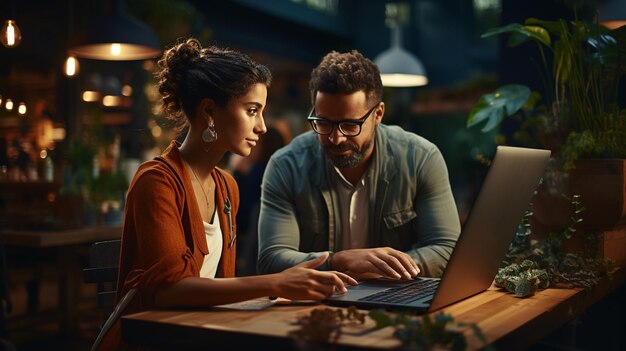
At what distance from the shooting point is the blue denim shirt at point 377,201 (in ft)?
8.22

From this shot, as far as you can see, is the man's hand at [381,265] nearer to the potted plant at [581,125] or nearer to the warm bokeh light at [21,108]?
the potted plant at [581,125]

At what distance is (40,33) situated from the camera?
661 centimetres

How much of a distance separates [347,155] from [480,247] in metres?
0.91

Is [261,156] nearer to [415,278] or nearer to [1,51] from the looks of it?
[1,51]

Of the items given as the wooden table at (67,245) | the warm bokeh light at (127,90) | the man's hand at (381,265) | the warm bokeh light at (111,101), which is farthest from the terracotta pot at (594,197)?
the warm bokeh light at (127,90)

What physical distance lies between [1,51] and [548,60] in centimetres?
465

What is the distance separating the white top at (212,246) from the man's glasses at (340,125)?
51 centimetres

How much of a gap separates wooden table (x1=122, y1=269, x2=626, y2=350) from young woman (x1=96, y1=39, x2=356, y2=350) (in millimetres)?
62

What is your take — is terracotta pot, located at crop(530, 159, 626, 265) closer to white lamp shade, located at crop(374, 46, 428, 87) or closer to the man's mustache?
the man's mustache

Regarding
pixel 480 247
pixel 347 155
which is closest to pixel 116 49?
pixel 347 155

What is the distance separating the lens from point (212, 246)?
2049mm

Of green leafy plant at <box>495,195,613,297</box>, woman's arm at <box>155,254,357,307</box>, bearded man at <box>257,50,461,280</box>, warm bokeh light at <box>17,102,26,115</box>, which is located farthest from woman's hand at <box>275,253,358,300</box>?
warm bokeh light at <box>17,102,26,115</box>

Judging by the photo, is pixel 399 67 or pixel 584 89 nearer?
pixel 584 89

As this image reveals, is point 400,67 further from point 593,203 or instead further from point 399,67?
point 593,203
